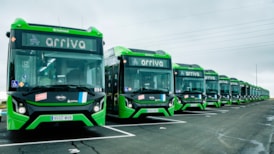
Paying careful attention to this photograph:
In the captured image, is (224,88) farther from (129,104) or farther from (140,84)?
(129,104)

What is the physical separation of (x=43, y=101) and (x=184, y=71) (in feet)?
37.0

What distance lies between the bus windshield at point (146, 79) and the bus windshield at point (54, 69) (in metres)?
2.94

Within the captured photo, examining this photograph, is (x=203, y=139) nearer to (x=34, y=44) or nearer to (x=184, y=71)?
(x=34, y=44)

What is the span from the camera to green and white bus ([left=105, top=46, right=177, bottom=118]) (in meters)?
10.2

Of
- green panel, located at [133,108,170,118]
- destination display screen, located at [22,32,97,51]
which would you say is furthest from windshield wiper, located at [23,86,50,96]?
green panel, located at [133,108,170,118]

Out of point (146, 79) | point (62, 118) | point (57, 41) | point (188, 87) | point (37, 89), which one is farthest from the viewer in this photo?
point (188, 87)

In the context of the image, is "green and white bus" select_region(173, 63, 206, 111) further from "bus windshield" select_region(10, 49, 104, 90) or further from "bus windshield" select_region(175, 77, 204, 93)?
"bus windshield" select_region(10, 49, 104, 90)

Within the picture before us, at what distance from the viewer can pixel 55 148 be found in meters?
5.88

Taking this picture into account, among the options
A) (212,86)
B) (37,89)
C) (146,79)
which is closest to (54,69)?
(37,89)

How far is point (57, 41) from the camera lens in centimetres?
714

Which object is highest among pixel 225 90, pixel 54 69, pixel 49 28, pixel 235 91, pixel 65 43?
pixel 49 28

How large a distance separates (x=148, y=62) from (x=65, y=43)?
449cm

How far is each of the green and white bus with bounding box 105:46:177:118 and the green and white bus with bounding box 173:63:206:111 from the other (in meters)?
4.61

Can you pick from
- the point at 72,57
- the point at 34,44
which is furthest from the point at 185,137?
the point at 34,44
